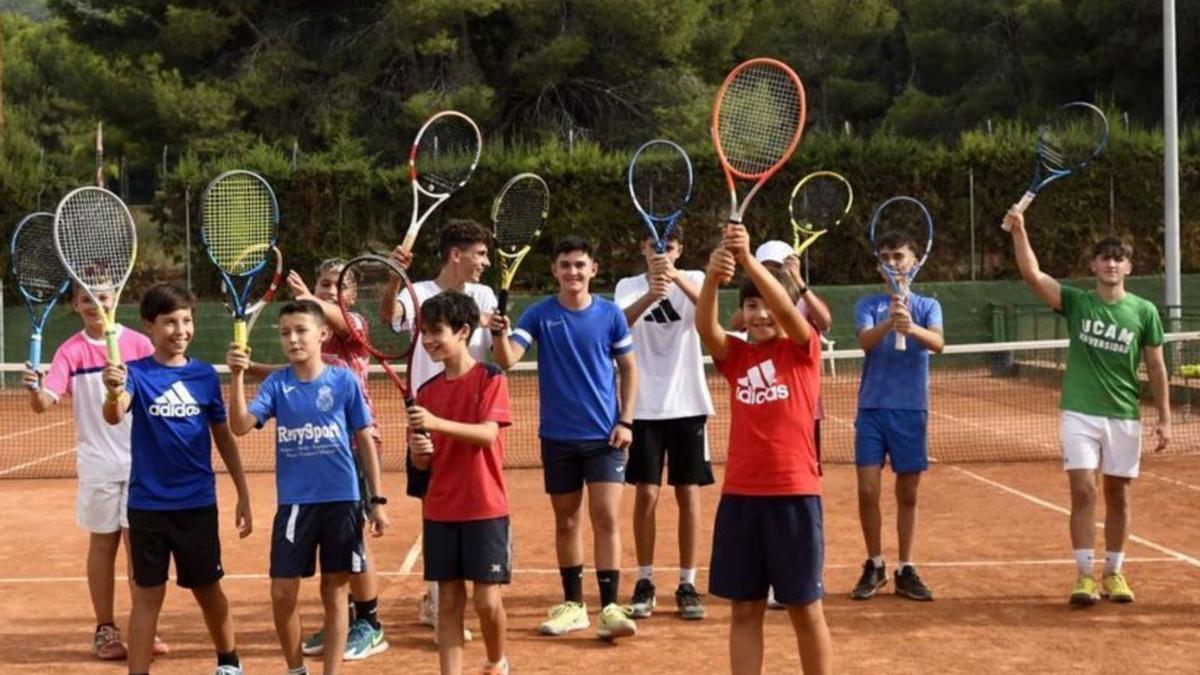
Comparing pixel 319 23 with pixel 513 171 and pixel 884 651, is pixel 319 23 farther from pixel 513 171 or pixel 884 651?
pixel 884 651

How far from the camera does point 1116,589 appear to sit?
24.6ft

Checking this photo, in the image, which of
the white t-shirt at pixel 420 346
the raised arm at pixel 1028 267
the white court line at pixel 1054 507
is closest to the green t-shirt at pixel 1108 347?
the raised arm at pixel 1028 267

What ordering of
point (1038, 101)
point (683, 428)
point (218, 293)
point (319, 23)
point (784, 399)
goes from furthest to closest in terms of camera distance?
point (1038, 101) < point (319, 23) < point (218, 293) < point (683, 428) < point (784, 399)

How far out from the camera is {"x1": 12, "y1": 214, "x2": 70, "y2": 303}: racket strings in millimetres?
7660

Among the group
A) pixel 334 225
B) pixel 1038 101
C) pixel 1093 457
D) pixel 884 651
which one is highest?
pixel 1038 101

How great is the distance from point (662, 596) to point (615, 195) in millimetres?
18327

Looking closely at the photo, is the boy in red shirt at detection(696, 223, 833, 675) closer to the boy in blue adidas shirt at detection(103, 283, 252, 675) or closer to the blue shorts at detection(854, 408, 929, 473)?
the boy in blue adidas shirt at detection(103, 283, 252, 675)

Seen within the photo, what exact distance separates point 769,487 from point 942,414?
42.1 feet

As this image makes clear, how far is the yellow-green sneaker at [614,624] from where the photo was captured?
22.6 feet

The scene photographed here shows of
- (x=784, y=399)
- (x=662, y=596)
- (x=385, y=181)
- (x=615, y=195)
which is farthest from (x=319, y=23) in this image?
(x=784, y=399)

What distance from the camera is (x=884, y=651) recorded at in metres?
6.70

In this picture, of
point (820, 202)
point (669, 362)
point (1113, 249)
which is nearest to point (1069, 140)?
point (1113, 249)

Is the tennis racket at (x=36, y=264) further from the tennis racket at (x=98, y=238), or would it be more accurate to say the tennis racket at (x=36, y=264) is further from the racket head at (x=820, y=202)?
the racket head at (x=820, y=202)

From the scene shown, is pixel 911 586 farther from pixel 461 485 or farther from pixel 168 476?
pixel 168 476
